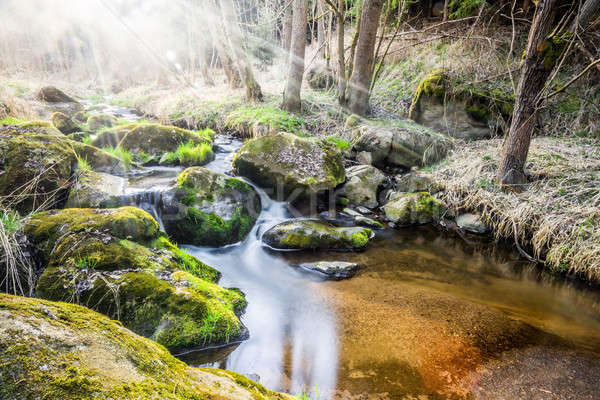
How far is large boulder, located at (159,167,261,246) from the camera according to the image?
4.00 m

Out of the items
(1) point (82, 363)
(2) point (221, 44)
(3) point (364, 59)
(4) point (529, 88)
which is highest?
(2) point (221, 44)

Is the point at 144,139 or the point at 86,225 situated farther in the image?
the point at 144,139

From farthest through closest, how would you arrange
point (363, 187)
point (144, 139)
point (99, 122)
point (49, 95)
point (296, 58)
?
point (49, 95) < point (99, 122) < point (296, 58) < point (144, 139) < point (363, 187)

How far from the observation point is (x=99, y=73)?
20219 mm

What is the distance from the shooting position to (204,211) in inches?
159

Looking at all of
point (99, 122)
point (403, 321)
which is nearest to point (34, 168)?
point (403, 321)

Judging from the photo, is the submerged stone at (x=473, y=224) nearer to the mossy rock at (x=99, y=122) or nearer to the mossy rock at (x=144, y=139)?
the mossy rock at (x=144, y=139)

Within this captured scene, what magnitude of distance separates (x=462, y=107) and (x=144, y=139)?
740 cm

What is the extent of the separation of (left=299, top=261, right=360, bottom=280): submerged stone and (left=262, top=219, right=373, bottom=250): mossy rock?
411mm

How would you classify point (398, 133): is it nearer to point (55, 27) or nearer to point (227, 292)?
point (227, 292)

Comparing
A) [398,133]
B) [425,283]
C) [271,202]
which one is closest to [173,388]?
[425,283]

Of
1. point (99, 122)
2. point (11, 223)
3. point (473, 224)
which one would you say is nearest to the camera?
point (11, 223)

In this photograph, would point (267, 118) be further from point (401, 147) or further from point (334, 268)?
point (334, 268)

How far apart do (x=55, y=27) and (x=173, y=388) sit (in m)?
27.8
